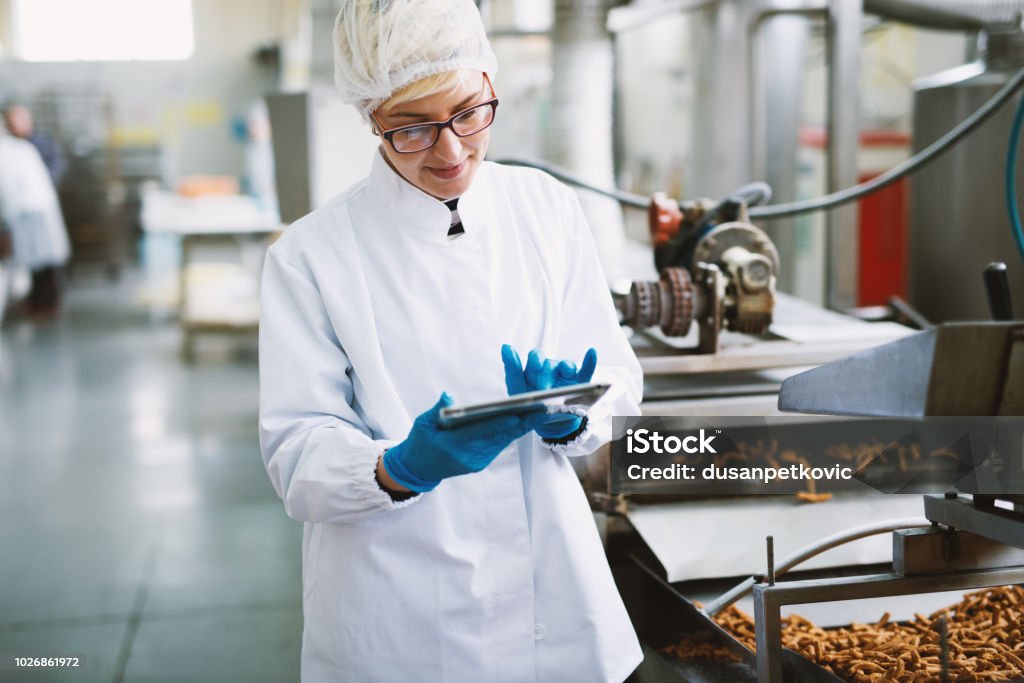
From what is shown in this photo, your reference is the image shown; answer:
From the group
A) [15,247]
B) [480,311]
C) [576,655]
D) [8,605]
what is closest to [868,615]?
[576,655]

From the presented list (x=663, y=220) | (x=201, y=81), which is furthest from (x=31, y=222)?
(x=663, y=220)

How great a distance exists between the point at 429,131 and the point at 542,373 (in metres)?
0.29

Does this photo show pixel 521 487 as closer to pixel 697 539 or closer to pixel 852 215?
pixel 697 539

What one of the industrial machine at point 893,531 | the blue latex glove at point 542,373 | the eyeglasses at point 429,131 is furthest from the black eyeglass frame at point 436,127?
the industrial machine at point 893,531

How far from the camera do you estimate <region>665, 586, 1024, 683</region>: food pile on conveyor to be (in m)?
1.35

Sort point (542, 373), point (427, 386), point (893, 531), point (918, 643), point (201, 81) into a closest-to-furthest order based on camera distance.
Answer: point (542, 373), point (427, 386), point (893, 531), point (918, 643), point (201, 81)

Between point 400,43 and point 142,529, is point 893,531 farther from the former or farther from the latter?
point 142,529

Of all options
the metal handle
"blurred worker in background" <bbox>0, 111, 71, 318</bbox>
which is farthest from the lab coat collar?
"blurred worker in background" <bbox>0, 111, 71, 318</bbox>

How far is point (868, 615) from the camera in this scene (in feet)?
5.26

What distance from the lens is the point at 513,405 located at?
0.90 m

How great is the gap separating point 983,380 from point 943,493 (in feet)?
1.02

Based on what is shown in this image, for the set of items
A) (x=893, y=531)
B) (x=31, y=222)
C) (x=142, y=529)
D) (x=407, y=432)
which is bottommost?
(x=142, y=529)

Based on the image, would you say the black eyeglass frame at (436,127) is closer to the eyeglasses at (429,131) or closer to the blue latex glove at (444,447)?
the eyeglasses at (429,131)

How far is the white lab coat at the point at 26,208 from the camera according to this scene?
292 inches
